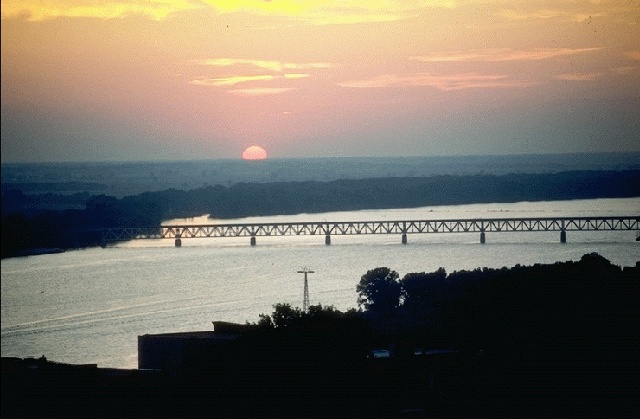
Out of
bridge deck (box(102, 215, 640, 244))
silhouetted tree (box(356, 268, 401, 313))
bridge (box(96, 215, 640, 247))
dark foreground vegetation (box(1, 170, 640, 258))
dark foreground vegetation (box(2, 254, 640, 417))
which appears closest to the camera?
dark foreground vegetation (box(2, 254, 640, 417))

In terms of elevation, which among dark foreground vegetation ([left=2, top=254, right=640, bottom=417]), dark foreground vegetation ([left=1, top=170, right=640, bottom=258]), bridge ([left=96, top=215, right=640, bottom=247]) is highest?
dark foreground vegetation ([left=1, top=170, right=640, bottom=258])

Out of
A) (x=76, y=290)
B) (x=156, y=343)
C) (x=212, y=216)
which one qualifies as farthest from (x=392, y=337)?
(x=212, y=216)

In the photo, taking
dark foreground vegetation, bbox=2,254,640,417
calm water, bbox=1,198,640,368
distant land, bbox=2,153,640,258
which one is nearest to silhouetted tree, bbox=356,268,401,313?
calm water, bbox=1,198,640,368

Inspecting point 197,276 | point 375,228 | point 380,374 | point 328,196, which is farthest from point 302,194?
point 380,374

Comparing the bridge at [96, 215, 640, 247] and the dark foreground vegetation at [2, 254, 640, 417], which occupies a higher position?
the bridge at [96, 215, 640, 247]

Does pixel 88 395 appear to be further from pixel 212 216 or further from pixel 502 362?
pixel 212 216

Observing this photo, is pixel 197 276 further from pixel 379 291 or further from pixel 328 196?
pixel 328 196

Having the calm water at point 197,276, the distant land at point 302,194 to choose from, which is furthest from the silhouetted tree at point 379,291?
the distant land at point 302,194

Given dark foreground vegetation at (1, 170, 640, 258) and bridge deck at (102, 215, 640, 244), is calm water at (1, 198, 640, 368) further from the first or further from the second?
dark foreground vegetation at (1, 170, 640, 258)
